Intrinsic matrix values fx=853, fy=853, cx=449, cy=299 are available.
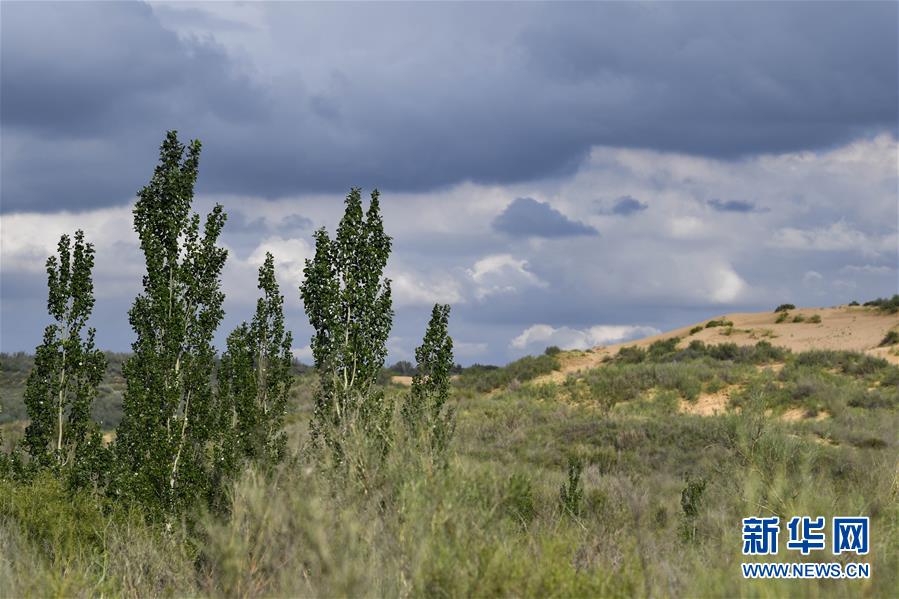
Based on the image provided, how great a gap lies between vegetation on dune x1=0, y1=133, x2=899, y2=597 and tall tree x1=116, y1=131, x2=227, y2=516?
0.12 feet

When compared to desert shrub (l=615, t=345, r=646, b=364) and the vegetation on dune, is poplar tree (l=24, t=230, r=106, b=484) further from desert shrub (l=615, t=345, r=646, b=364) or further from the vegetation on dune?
desert shrub (l=615, t=345, r=646, b=364)

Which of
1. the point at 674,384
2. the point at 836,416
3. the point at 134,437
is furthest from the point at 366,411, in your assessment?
the point at 674,384

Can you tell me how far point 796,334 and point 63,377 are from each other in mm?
51632

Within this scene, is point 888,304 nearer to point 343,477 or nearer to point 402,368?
point 402,368

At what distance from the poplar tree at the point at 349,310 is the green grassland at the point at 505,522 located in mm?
603

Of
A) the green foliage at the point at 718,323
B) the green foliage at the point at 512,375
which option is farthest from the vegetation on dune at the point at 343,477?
the green foliage at the point at 718,323

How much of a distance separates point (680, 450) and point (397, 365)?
60.5 meters

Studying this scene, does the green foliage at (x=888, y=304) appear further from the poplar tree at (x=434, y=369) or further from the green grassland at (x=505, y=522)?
the poplar tree at (x=434, y=369)

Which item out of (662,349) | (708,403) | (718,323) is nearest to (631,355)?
(662,349)

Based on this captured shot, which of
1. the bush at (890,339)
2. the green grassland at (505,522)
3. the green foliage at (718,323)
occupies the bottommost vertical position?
the green grassland at (505,522)

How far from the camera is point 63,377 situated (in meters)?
16.7

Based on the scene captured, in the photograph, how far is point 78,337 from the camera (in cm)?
1677

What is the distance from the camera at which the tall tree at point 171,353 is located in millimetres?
13516

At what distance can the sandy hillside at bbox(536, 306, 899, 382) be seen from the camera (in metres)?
52.9
